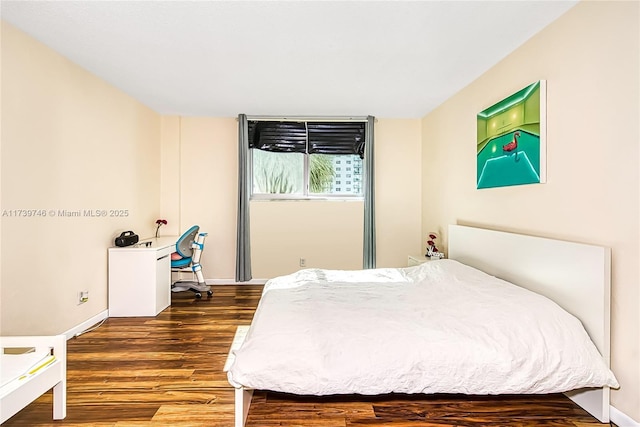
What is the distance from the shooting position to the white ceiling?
6.86 feet

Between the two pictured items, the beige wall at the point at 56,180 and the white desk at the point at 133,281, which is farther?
the white desk at the point at 133,281

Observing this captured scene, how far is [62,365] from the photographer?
1810 mm

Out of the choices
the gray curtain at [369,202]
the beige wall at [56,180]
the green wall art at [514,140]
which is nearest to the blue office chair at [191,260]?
the beige wall at [56,180]

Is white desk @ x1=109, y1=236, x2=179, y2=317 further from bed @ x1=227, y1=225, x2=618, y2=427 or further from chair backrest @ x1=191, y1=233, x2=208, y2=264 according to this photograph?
bed @ x1=227, y1=225, x2=618, y2=427

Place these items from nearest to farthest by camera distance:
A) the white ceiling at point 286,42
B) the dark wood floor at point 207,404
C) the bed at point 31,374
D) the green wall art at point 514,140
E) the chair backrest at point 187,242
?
the bed at point 31,374
the dark wood floor at point 207,404
the white ceiling at point 286,42
the green wall art at point 514,140
the chair backrest at point 187,242

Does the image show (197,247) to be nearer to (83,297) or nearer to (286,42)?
(83,297)

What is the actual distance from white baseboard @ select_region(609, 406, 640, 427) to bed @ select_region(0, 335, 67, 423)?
2.90 meters

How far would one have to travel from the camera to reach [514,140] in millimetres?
2553

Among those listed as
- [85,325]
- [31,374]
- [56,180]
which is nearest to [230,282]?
[85,325]

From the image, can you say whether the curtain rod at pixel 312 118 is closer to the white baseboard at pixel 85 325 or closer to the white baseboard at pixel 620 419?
the white baseboard at pixel 85 325

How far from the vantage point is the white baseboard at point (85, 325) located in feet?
9.52

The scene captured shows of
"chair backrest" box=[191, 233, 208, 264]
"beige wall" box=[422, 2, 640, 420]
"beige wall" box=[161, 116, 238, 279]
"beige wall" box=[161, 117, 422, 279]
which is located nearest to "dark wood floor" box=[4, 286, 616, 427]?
"beige wall" box=[422, 2, 640, 420]

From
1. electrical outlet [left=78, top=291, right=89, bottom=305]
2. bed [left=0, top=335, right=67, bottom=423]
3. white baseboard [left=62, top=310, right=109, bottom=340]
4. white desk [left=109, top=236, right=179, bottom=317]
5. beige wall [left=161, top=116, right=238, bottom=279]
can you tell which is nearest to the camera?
bed [left=0, top=335, right=67, bottom=423]

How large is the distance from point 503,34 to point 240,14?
1.81 meters
